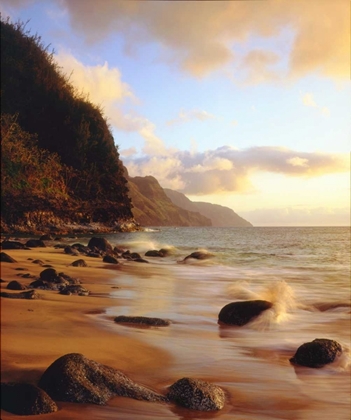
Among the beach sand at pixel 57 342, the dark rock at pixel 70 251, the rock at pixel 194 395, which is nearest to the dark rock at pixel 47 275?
the beach sand at pixel 57 342

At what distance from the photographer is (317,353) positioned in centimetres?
385

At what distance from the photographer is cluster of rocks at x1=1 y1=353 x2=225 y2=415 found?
1066 mm

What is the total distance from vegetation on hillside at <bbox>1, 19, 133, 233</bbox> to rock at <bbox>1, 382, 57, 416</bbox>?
1.27ft

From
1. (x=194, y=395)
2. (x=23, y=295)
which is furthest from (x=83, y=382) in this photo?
(x=194, y=395)

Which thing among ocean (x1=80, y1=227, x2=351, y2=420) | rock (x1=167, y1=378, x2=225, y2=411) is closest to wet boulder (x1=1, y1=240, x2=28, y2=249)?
ocean (x1=80, y1=227, x2=351, y2=420)

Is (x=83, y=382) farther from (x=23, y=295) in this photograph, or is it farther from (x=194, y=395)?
(x=194, y=395)

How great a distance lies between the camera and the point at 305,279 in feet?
30.2

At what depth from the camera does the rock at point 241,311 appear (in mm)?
3766

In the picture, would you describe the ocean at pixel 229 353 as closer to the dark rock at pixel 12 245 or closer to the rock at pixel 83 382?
the rock at pixel 83 382

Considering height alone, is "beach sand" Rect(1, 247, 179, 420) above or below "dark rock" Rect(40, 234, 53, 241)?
below

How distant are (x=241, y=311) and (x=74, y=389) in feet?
10.4

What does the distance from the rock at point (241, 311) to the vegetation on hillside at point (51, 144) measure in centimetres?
→ 236

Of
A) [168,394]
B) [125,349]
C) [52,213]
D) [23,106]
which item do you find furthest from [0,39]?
[168,394]

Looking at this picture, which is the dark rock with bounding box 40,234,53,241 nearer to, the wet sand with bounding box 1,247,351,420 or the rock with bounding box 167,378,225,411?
the wet sand with bounding box 1,247,351,420
